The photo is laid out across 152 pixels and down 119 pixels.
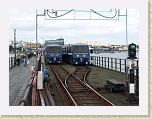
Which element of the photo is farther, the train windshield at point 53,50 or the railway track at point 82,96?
the train windshield at point 53,50

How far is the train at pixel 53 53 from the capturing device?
97.7 ft

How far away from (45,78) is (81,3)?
721cm

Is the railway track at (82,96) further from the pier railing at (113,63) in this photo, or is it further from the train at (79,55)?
the train at (79,55)

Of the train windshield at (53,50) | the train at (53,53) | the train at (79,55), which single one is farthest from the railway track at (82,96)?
the train windshield at (53,50)

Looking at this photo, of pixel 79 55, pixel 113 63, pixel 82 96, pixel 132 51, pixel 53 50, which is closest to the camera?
pixel 132 51

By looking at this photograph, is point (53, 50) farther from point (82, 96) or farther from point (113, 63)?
point (82, 96)

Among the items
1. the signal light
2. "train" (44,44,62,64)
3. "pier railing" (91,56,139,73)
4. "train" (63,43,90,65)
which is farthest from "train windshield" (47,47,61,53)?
the signal light

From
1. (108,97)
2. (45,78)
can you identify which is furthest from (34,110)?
(45,78)

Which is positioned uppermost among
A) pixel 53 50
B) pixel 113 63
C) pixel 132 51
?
pixel 132 51

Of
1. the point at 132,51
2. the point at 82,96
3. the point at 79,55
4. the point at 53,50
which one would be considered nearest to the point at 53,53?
the point at 53,50

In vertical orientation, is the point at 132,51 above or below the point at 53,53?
above

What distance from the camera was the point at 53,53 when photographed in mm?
29781

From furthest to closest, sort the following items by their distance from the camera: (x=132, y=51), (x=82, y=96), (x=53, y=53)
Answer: (x=53, y=53)
(x=82, y=96)
(x=132, y=51)

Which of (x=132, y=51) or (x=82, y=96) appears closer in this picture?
(x=132, y=51)
